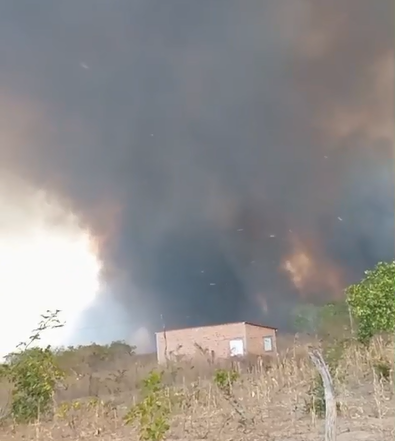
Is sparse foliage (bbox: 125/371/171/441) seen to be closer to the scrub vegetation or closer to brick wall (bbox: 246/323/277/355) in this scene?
the scrub vegetation

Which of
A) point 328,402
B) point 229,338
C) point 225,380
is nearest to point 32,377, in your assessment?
point 225,380

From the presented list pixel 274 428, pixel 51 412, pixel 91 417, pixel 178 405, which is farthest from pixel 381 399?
pixel 51 412

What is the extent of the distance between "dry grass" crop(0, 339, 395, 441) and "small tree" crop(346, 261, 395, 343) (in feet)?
0.77

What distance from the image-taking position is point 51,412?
224 inches

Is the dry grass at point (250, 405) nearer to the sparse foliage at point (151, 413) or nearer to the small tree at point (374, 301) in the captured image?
the small tree at point (374, 301)

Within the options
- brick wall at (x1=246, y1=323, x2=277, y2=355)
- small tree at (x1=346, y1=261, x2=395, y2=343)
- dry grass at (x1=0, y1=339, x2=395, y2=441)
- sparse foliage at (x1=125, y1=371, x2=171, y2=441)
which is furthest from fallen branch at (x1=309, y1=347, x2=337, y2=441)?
brick wall at (x1=246, y1=323, x2=277, y2=355)

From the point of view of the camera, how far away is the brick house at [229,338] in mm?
10133

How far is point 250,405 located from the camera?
211 inches

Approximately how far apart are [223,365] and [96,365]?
1917mm

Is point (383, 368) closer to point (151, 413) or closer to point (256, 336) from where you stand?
point (151, 413)

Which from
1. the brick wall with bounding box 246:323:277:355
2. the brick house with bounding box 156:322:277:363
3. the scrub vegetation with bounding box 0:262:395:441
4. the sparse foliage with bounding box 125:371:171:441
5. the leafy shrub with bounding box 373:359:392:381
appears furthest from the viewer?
the brick wall with bounding box 246:323:277:355

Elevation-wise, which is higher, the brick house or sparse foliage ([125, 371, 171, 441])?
the brick house

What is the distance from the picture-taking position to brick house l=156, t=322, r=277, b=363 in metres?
10.1

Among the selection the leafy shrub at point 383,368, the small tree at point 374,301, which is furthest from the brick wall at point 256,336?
the leafy shrub at point 383,368
